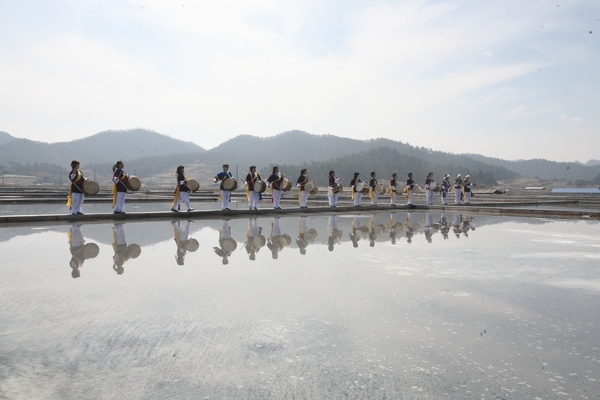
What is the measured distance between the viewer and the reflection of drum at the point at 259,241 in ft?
30.2

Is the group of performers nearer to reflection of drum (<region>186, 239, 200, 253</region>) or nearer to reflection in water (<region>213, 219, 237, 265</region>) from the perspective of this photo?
reflection in water (<region>213, 219, 237, 265</region>)

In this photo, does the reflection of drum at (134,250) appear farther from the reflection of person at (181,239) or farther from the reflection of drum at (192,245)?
the reflection of drum at (192,245)

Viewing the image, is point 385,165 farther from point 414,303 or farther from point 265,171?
point 414,303

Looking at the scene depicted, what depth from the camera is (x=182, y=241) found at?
9570mm

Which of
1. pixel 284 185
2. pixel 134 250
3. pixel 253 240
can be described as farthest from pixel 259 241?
pixel 284 185

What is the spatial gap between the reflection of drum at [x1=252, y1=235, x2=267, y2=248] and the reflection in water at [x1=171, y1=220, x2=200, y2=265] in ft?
3.67

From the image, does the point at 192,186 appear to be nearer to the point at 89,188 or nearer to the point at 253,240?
the point at 89,188

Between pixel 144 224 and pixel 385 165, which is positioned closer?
pixel 144 224

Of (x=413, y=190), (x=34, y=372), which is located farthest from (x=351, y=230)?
(x=413, y=190)

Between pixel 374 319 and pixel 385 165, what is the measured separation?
13911 cm

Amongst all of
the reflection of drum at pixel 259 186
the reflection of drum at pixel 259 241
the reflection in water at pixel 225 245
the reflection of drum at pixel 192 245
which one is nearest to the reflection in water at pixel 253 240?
the reflection of drum at pixel 259 241

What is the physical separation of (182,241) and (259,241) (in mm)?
1548

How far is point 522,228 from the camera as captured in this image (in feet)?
42.0

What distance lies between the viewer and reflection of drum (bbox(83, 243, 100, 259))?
7629 mm
